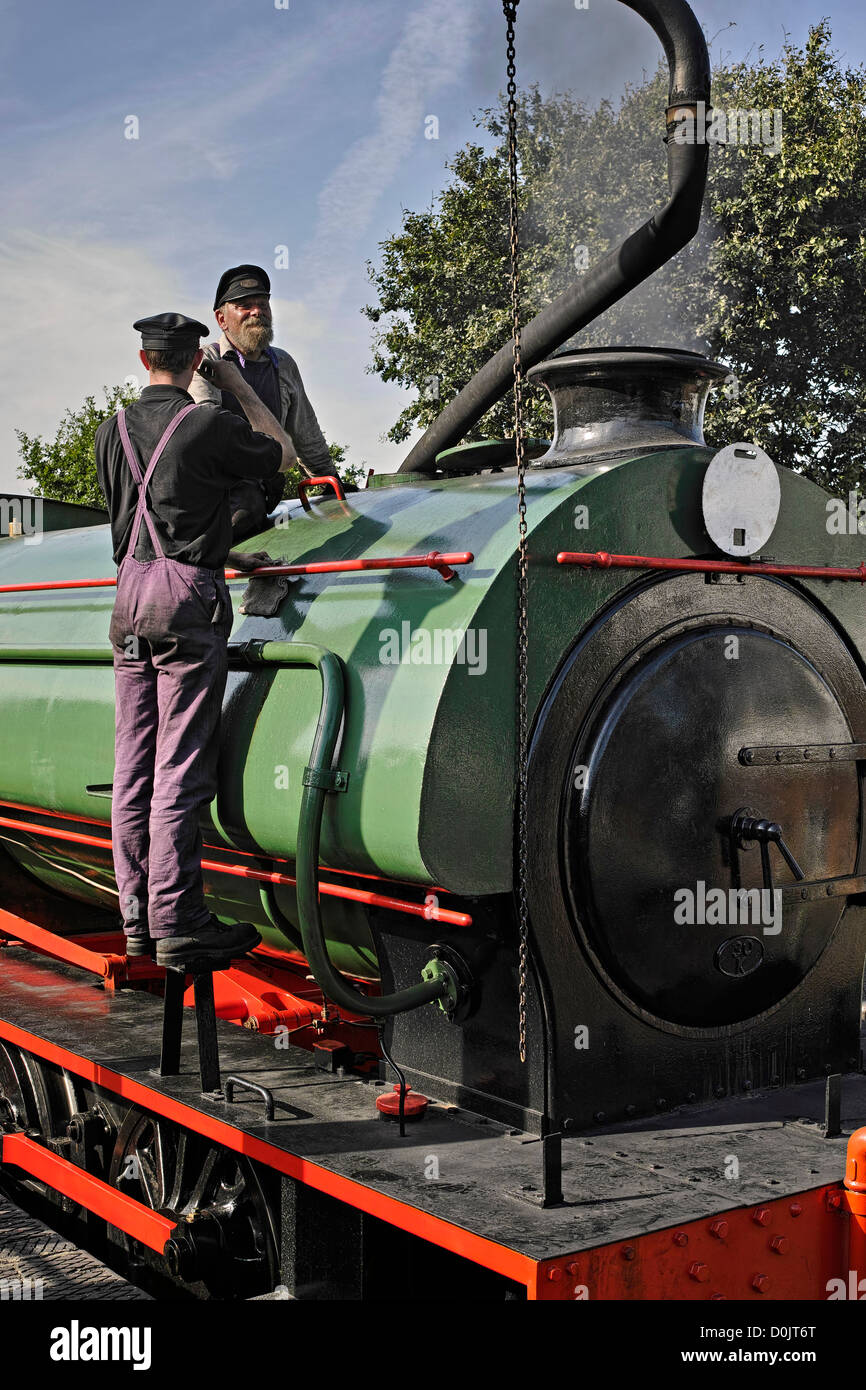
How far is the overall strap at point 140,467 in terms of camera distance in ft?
12.7

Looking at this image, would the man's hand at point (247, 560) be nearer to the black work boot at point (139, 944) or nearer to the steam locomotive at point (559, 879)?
the steam locomotive at point (559, 879)

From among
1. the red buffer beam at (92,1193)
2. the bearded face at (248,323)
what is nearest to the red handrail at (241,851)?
the red buffer beam at (92,1193)

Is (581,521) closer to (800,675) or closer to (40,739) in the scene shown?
(800,675)

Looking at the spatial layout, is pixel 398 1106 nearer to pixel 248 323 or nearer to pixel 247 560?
pixel 247 560

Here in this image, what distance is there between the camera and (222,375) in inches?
182

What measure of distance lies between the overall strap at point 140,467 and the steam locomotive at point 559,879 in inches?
17.8

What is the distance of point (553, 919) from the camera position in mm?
3459

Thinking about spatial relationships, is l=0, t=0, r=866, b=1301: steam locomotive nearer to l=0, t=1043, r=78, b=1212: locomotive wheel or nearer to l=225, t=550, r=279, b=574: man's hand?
l=225, t=550, r=279, b=574: man's hand

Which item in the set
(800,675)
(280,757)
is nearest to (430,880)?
(280,757)

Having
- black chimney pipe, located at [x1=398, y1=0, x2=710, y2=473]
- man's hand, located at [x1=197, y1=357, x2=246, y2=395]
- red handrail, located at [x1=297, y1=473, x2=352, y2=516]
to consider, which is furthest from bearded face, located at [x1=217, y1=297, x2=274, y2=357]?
black chimney pipe, located at [x1=398, y1=0, x2=710, y2=473]

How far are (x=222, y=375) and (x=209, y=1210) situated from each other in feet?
8.84

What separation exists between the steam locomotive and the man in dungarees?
250 mm

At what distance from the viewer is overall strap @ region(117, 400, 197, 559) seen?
386cm

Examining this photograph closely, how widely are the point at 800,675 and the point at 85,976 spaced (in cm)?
323
